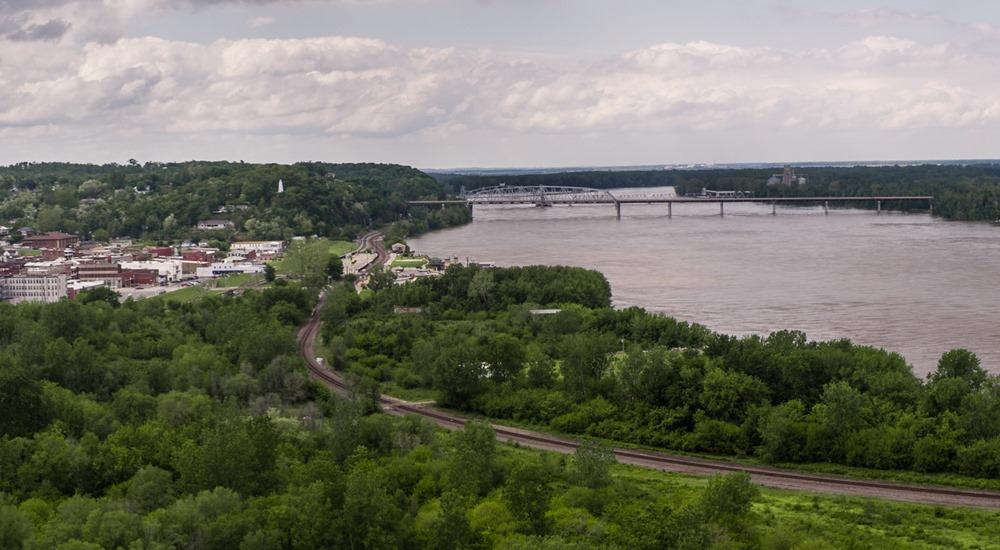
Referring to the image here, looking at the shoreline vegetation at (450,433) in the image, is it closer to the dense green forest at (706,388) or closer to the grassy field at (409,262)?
the dense green forest at (706,388)

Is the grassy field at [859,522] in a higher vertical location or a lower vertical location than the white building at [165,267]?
lower

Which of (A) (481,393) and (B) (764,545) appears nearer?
(B) (764,545)

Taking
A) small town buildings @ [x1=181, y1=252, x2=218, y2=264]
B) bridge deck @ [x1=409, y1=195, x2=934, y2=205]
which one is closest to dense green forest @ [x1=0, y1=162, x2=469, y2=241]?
bridge deck @ [x1=409, y1=195, x2=934, y2=205]

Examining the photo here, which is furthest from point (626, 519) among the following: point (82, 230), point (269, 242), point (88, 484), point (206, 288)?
point (82, 230)

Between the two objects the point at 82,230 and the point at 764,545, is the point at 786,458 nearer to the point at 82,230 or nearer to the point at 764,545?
the point at 764,545

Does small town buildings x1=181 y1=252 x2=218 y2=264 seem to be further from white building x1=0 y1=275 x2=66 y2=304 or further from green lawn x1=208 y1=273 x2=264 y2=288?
white building x1=0 y1=275 x2=66 y2=304

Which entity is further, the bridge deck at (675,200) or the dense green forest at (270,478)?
the bridge deck at (675,200)

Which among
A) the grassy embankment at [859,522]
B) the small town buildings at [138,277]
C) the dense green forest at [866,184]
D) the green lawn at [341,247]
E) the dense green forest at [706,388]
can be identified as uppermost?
the dense green forest at [866,184]

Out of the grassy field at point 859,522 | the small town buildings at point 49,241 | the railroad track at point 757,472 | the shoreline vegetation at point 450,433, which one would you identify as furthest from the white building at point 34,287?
the grassy field at point 859,522
